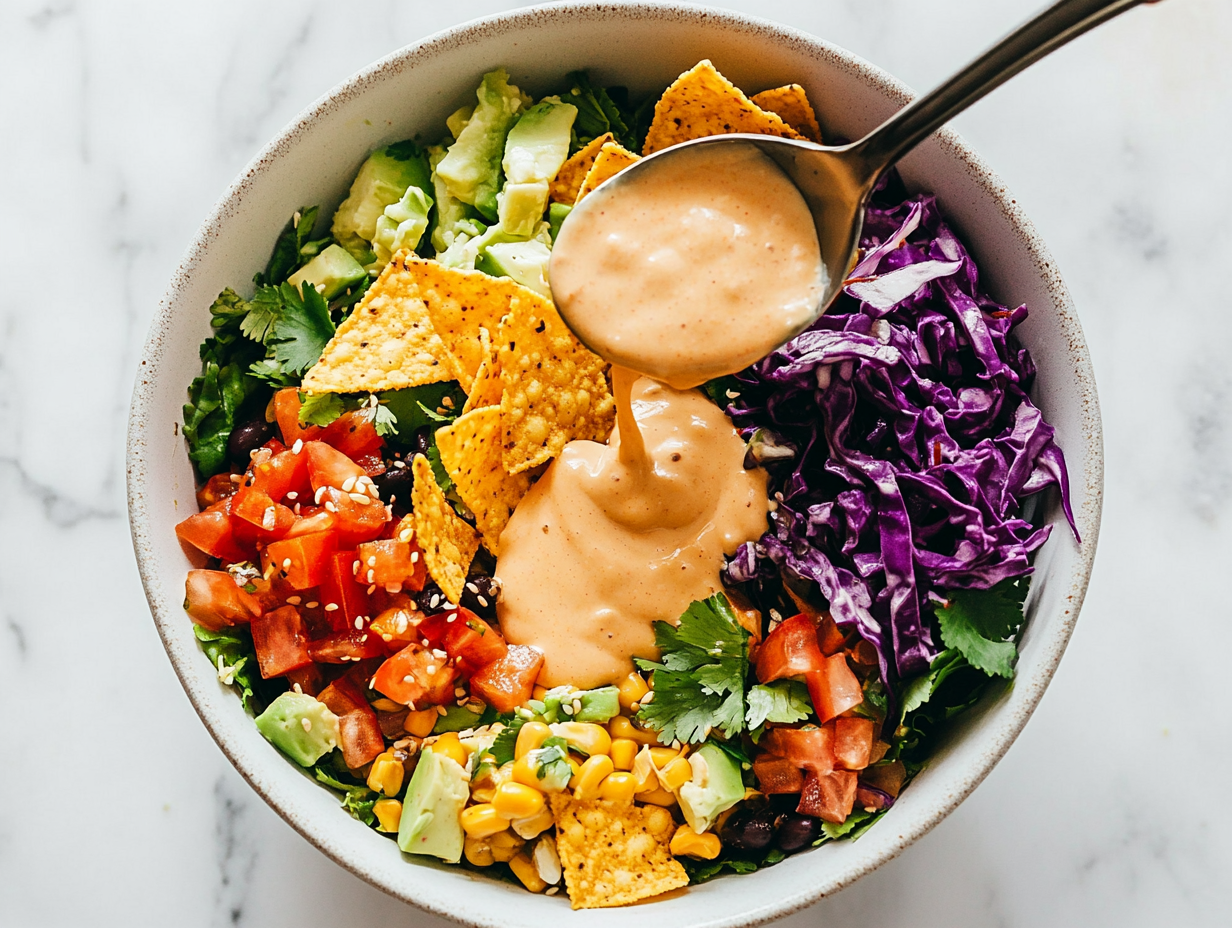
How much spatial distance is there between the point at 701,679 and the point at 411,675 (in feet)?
2.46

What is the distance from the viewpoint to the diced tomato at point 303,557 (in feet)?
9.12

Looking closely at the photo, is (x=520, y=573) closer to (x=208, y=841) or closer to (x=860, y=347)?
(x=860, y=347)

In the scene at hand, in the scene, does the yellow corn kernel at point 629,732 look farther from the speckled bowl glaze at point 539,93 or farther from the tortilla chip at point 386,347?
the tortilla chip at point 386,347

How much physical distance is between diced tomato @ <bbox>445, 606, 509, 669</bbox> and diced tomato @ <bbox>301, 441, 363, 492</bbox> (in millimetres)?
463

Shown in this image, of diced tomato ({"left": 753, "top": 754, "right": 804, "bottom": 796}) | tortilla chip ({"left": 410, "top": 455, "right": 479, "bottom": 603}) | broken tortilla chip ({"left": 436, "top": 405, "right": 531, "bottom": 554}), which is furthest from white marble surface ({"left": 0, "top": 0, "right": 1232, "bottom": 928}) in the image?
broken tortilla chip ({"left": 436, "top": 405, "right": 531, "bottom": 554})

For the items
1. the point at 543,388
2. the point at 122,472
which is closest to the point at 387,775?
the point at 543,388

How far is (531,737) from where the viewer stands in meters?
2.75

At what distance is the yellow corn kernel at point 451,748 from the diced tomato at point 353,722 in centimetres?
16

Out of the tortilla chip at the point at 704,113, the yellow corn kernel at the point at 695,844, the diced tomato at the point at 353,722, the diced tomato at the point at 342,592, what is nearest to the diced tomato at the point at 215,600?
the diced tomato at the point at 342,592

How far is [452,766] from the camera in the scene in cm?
274

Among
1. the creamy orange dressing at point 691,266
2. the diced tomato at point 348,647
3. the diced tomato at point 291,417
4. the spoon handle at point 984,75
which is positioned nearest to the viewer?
the spoon handle at point 984,75

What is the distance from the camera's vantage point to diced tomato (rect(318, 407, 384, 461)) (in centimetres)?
297

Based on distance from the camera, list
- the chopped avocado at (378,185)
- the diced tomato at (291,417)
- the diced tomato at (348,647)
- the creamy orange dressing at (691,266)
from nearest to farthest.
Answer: the creamy orange dressing at (691,266), the diced tomato at (348,647), the diced tomato at (291,417), the chopped avocado at (378,185)

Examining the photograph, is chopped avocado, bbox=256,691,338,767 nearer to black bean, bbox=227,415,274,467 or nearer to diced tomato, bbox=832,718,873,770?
black bean, bbox=227,415,274,467
